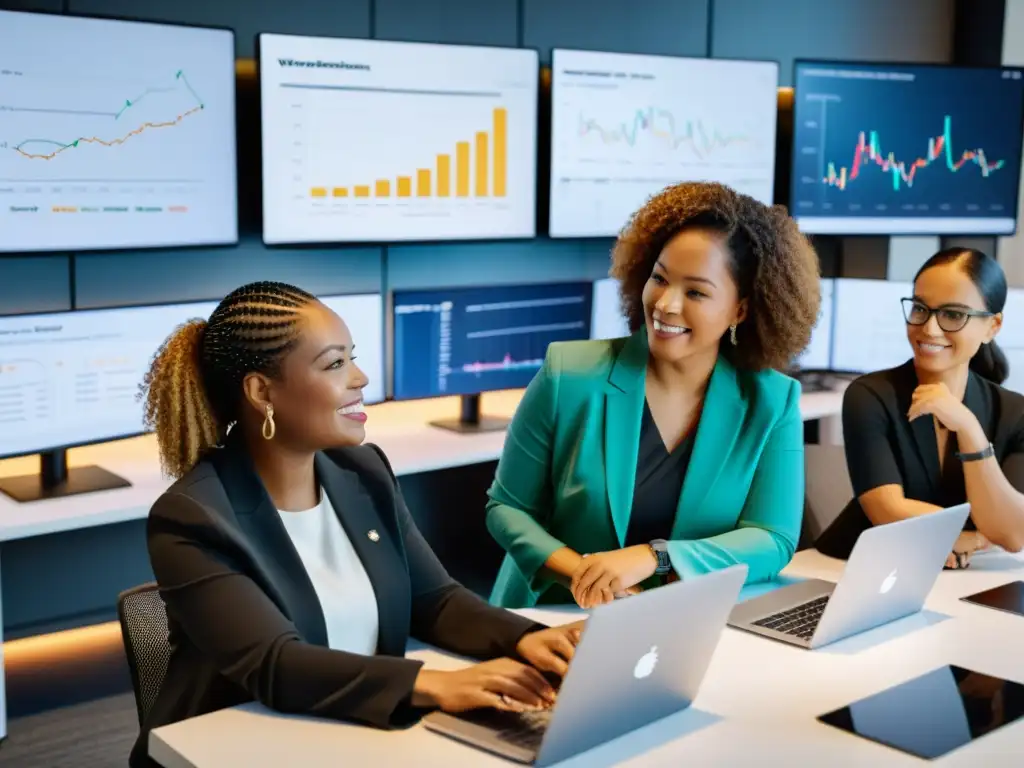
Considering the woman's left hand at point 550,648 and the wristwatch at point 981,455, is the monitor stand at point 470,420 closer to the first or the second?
the wristwatch at point 981,455

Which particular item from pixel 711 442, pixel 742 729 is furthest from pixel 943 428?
pixel 742 729

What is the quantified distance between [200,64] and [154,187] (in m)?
0.34

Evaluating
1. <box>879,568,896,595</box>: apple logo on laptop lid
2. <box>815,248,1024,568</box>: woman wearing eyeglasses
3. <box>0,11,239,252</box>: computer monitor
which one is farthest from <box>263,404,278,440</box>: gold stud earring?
<box>0,11,239,252</box>: computer monitor

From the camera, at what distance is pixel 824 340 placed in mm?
4594

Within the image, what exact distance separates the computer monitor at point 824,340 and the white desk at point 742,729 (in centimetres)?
257

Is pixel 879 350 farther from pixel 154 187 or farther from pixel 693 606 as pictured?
pixel 693 606

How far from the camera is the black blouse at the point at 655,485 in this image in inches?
93.0

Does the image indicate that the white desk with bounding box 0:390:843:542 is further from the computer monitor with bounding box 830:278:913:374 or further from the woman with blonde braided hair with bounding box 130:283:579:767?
the woman with blonde braided hair with bounding box 130:283:579:767

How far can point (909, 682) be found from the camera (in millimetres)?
1879

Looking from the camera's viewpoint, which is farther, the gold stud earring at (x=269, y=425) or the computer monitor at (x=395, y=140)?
the computer monitor at (x=395, y=140)

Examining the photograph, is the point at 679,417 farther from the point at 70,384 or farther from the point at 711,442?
the point at 70,384

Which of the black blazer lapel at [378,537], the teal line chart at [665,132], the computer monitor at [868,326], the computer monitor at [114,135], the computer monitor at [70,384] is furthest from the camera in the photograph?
the computer monitor at [868,326]

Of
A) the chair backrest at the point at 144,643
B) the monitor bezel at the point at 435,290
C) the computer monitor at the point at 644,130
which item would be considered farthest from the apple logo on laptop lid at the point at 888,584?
the computer monitor at the point at 644,130

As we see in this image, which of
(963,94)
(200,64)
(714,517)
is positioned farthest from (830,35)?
(714,517)
